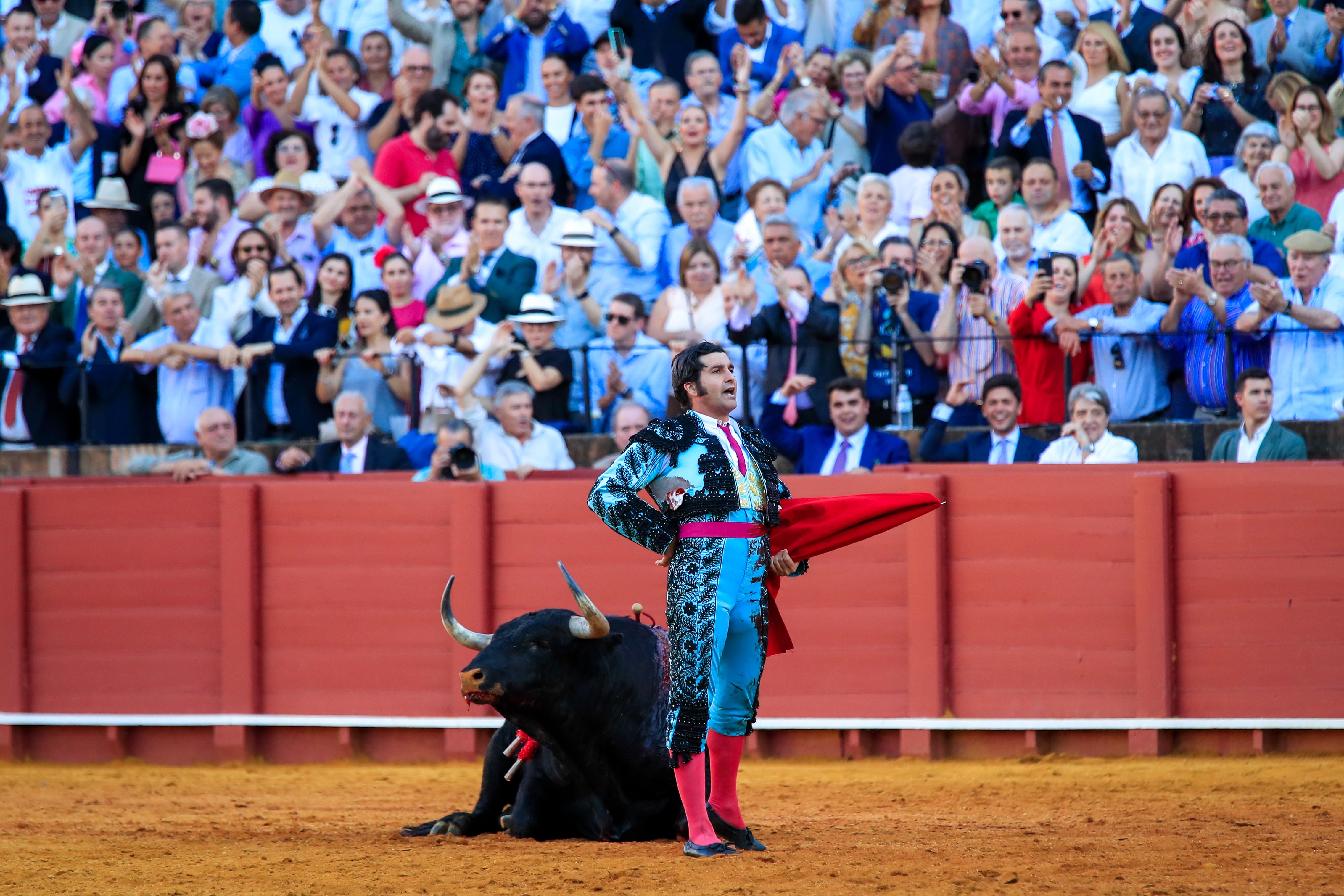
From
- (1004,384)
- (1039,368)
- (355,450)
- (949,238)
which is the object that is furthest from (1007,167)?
(355,450)

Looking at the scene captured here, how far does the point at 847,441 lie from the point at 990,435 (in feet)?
2.26

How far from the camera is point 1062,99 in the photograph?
30.3 ft

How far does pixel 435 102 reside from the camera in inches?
412

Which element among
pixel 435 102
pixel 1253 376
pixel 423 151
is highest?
pixel 435 102

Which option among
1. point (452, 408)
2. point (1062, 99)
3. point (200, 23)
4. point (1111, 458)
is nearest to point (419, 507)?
point (452, 408)

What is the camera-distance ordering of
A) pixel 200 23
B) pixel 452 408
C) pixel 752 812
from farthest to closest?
pixel 200 23 < pixel 452 408 < pixel 752 812

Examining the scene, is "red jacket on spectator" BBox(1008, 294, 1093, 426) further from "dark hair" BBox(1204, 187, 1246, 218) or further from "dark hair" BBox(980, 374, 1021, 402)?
"dark hair" BBox(1204, 187, 1246, 218)

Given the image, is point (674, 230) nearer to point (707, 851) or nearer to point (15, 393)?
point (15, 393)

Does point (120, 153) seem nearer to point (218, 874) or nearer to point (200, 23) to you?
point (200, 23)

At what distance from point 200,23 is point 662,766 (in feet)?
29.0

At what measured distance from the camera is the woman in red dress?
26.3ft

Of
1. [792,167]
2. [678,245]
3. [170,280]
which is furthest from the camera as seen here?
[170,280]

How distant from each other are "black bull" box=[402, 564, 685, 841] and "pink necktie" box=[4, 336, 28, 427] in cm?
572

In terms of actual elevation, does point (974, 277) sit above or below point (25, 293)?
below
